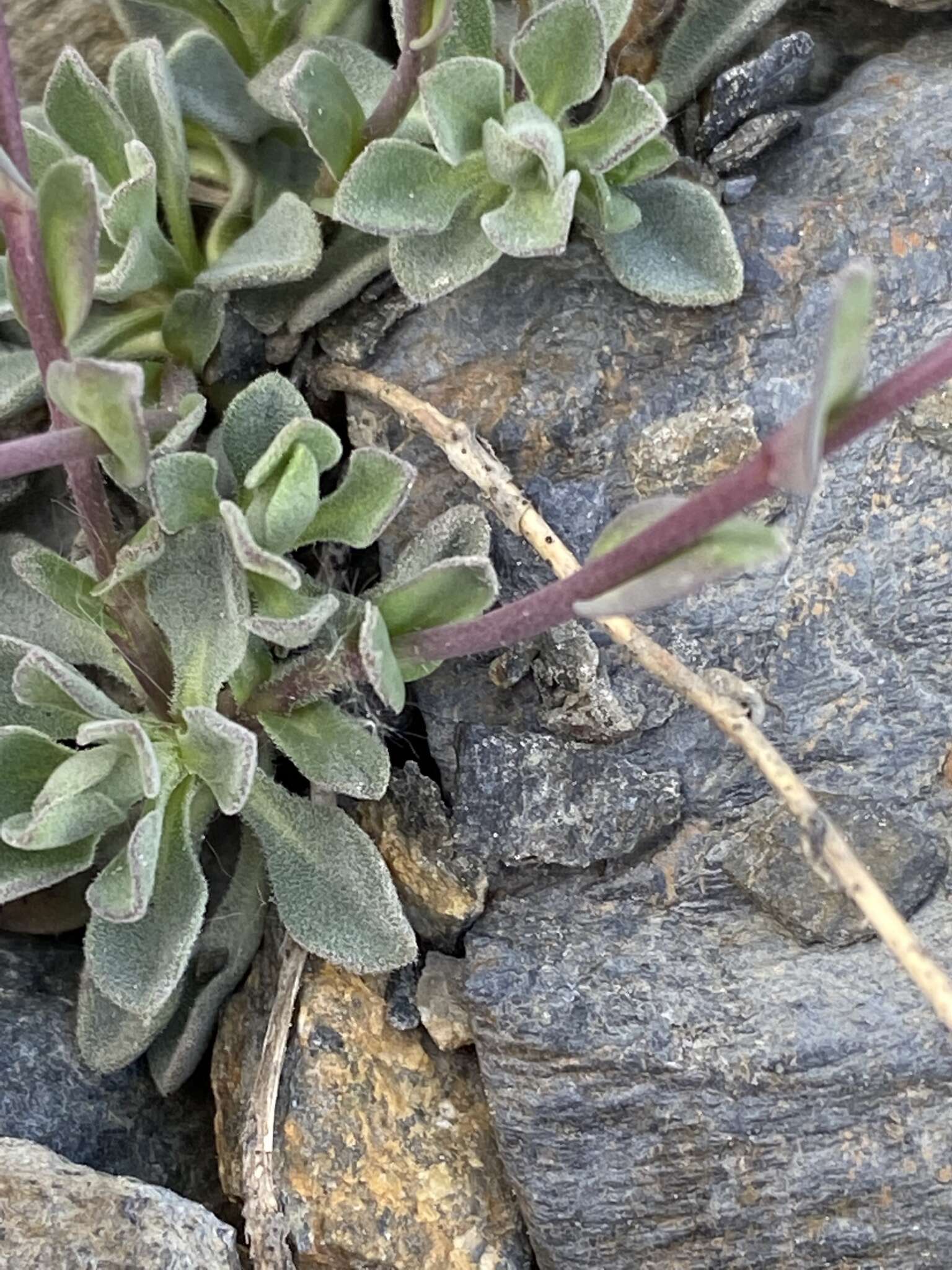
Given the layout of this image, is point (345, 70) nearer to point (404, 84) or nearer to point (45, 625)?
point (404, 84)

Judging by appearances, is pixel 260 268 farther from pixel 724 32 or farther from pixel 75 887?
pixel 75 887

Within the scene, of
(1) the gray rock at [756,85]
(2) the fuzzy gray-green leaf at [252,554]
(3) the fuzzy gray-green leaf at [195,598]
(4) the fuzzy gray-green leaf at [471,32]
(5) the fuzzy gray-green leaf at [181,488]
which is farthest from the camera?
(1) the gray rock at [756,85]

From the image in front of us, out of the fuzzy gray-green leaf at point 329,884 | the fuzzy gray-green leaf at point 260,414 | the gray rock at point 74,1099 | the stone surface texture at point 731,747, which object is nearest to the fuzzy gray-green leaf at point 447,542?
the stone surface texture at point 731,747

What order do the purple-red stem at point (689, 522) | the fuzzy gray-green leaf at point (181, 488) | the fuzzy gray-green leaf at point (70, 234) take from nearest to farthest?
the purple-red stem at point (689, 522), the fuzzy gray-green leaf at point (70, 234), the fuzzy gray-green leaf at point (181, 488)

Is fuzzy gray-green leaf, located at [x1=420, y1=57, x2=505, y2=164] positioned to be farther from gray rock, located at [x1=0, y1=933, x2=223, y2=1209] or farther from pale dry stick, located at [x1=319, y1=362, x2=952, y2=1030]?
gray rock, located at [x1=0, y1=933, x2=223, y2=1209]

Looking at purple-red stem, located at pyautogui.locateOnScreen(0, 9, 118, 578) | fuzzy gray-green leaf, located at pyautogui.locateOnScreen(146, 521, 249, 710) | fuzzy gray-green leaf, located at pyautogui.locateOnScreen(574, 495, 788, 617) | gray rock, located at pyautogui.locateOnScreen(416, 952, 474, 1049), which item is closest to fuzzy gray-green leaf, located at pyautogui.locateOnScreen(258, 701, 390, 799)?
fuzzy gray-green leaf, located at pyautogui.locateOnScreen(146, 521, 249, 710)

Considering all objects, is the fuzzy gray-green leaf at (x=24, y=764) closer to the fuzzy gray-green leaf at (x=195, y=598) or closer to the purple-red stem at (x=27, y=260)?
the fuzzy gray-green leaf at (x=195, y=598)

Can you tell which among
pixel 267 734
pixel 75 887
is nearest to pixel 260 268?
pixel 267 734
